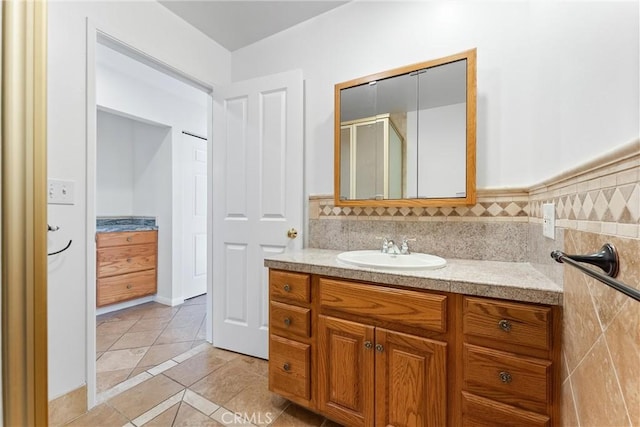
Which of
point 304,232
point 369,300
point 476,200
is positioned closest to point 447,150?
point 476,200

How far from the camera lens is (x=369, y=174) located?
5.57ft

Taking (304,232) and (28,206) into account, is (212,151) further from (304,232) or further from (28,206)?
(28,206)

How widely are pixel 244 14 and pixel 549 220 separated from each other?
7.04 ft

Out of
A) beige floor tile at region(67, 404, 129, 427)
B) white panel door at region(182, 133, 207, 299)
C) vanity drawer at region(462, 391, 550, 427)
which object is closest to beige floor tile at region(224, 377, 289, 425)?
beige floor tile at region(67, 404, 129, 427)

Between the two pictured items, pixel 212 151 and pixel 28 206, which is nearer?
pixel 28 206

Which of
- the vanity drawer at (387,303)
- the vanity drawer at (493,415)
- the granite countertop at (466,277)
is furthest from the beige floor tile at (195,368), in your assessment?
the vanity drawer at (493,415)

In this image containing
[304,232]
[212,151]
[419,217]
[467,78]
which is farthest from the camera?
[212,151]

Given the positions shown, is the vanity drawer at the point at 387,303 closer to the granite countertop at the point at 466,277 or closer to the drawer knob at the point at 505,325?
the granite countertop at the point at 466,277

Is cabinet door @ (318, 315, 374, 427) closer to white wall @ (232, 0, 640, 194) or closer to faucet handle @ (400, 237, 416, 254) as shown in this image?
faucet handle @ (400, 237, 416, 254)

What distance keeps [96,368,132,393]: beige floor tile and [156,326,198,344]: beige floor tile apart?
17.2 inches

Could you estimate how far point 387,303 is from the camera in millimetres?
1143

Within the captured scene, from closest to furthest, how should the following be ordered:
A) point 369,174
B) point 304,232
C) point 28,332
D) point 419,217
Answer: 1. point 28,332
2. point 419,217
3. point 369,174
4. point 304,232

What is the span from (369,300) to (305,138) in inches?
48.7

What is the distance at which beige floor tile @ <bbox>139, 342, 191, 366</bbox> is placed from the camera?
196 cm
